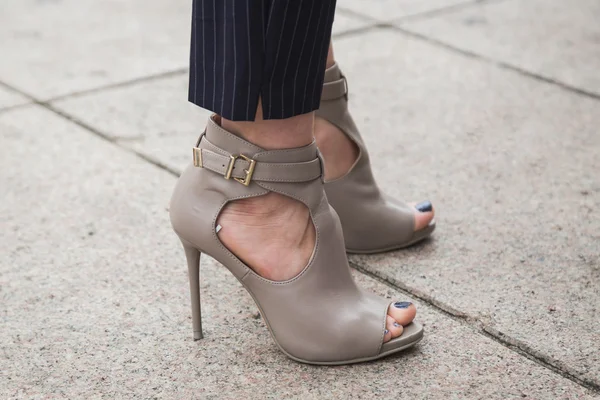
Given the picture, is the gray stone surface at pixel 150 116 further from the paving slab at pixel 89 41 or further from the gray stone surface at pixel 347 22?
the gray stone surface at pixel 347 22

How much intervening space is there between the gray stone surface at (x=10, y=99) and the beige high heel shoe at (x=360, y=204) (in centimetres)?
135

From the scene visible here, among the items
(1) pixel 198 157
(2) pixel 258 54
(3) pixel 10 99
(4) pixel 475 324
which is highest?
(2) pixel 258 54

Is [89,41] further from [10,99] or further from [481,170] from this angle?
[481,170]

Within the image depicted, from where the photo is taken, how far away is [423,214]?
2109 millimetres

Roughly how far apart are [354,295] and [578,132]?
1379 mm

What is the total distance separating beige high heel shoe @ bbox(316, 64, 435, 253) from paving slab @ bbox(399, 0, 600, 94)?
1.38m

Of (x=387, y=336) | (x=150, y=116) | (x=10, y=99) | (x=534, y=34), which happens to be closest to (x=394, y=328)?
(x=387, y=336)

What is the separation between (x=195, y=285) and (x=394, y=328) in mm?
394

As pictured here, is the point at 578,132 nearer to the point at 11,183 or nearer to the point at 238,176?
the point at 238,176

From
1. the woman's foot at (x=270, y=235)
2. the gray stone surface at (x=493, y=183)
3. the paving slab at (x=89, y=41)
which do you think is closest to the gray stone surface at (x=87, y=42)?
the paving slab at (x=89, y=41)

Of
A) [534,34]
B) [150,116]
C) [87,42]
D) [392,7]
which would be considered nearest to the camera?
[150,116]

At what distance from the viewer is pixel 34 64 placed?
10.6ft

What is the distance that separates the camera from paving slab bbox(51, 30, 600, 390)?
6.22 ft

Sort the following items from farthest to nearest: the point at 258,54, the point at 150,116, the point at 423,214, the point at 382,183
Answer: the point at 150,116, the point at 382,183, the point at 423,214, the point at 258,54
